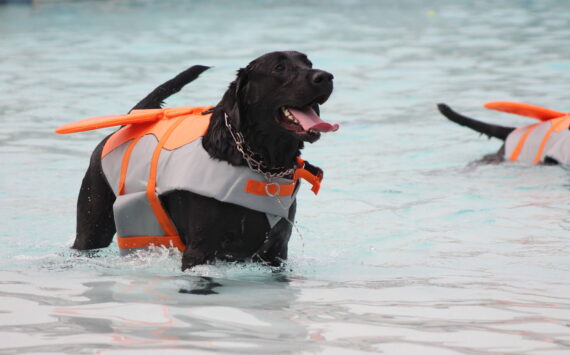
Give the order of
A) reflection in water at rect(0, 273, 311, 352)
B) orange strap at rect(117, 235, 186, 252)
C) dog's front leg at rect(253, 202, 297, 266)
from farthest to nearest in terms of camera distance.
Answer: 1. orange strap at rect(117, 235, 186, 252)
2. dog's front leg at rect(253, 202, 297, 266)
3. reflection in water at rect(0, 273, 311, 352)

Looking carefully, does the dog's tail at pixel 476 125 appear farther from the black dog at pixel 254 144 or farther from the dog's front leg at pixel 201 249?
the dog's front leg at pixel 201 249

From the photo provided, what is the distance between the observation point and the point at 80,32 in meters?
18.1

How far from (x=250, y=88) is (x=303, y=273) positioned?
1.00 metres

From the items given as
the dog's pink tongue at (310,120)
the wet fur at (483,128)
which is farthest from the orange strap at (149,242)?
the wet fur at (483,128)

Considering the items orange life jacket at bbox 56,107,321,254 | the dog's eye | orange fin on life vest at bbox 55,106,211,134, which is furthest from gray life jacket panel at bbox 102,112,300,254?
the dog's eye

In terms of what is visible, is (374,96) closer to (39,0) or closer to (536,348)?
(536,348)

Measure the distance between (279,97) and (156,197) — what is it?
2.64 feet

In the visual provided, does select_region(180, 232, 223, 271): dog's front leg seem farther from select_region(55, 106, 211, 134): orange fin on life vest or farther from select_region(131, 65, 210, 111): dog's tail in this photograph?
select_region(131, 65, 210, 111): dog's tail

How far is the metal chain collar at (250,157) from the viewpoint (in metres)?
4.09

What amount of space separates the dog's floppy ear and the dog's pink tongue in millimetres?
235

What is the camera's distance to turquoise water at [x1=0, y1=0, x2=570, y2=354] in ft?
11.4

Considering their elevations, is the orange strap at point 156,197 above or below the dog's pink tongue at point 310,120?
below

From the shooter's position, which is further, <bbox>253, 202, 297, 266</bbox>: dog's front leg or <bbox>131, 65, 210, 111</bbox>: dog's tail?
<bbox>131, 65, 210, 111</bbox>: dog's tail

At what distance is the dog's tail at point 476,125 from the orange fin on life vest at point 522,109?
10.0 inches
